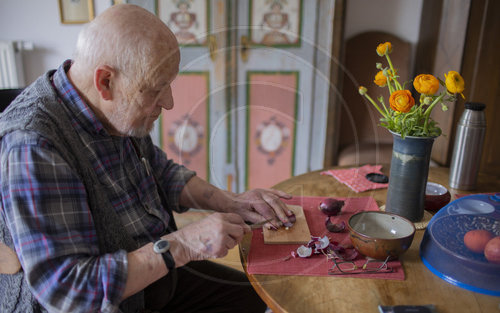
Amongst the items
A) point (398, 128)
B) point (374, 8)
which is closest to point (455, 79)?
point (398, 128)

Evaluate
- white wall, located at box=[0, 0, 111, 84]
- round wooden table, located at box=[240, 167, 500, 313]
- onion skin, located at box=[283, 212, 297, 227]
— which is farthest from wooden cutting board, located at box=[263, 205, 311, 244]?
white wall, located at box=[0, 0, 111, 84]

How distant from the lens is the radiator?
8.76ft

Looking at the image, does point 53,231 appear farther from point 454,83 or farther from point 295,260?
point 454,83

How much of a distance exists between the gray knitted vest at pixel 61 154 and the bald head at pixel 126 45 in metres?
0.14

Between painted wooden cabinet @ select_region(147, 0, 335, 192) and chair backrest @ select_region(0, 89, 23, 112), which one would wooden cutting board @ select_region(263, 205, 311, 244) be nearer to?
chair backrest @ select_region(0, 89, 23, 112)

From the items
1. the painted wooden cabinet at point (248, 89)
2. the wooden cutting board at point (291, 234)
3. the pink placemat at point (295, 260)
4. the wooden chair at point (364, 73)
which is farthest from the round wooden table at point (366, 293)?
the wooden chair at point (364, 73)

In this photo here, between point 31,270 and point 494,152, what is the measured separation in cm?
267

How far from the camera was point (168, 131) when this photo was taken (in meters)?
2.80

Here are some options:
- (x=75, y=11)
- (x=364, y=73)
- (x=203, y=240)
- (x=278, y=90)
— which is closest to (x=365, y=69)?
(x=364, y=73)

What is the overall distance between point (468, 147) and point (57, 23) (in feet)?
8.95

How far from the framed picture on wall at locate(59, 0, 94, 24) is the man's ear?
204cm

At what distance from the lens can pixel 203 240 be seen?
3.18 feet

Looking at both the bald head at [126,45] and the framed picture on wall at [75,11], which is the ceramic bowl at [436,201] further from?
the framed picture on wall at [75,11]

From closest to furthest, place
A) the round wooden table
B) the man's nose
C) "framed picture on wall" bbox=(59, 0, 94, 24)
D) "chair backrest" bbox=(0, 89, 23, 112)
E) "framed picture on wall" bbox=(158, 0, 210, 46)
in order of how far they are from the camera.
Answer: the round wooden table
the man's nose
"chair backrest" bbox=(0, 89, 23, 112)
"framed picture on wall" bbox=(158, 0, 210, 46)
"framed picture on wall" bbox=(59, 0, 94, 24)
